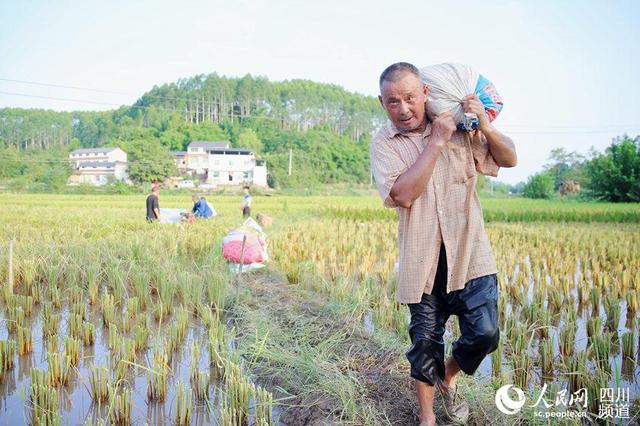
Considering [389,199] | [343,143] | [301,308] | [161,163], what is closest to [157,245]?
[301,308]

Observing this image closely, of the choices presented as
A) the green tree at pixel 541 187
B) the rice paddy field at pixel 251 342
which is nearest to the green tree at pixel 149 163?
the green tree at pixel 541 187

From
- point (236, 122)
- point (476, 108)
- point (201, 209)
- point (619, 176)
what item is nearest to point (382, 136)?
point (476, 108)

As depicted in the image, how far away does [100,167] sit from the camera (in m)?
52.1

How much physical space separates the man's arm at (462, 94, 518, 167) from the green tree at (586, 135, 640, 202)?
105 feet

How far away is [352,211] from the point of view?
728 inches

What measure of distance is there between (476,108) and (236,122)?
7007 centimetres

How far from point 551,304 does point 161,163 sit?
42.8m

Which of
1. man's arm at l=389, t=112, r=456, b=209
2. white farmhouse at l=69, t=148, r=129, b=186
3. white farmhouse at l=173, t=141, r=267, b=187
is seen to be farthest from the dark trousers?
white farmhouse at l=173, t=141, r=267, b=187

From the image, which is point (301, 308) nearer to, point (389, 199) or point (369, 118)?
point (389, 199)

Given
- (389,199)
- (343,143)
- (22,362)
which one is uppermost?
(343,143)

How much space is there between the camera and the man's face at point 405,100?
6.57 feet

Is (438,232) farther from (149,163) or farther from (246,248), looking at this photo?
(149,163)

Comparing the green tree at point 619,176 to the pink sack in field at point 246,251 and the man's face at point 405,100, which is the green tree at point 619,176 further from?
the man's face at point 405,100

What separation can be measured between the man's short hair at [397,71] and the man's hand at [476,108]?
23 centimetres
